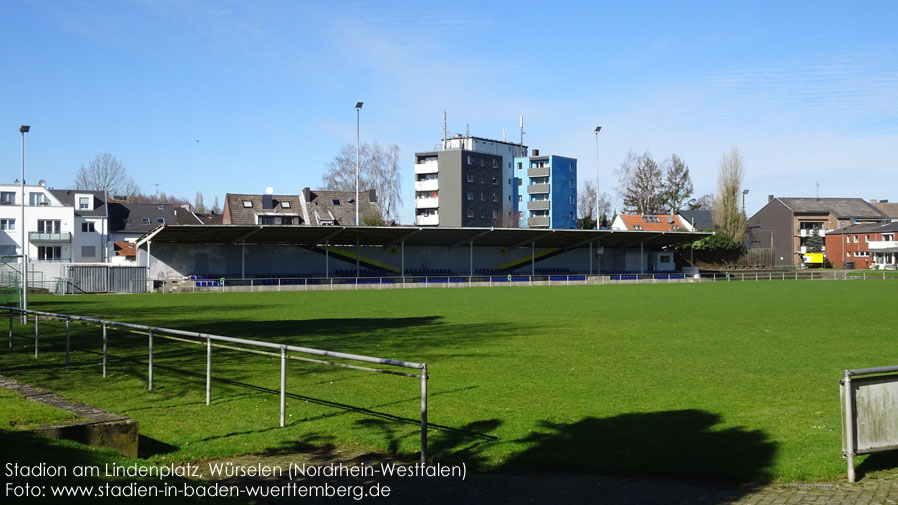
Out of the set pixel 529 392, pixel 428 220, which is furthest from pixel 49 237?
pixel 529 392

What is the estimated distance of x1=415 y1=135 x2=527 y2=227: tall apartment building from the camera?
10100 centimetres

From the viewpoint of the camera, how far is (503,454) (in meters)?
7.94

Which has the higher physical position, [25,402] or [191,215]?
[191,215]

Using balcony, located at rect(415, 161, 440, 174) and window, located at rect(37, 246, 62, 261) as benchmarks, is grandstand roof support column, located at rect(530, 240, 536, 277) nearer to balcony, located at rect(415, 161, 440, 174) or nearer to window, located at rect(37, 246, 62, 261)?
balcony, located at rect(415, 161, 440, 174)

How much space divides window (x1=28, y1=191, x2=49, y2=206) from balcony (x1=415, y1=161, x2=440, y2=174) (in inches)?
1768

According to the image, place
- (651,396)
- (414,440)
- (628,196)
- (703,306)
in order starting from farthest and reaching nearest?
(628,196) → (703,306) → (651,396) → (414,440)

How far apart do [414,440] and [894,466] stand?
4762 mm

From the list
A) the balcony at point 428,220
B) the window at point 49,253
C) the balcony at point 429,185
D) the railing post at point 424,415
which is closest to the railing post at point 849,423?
the railing post at point 424,415

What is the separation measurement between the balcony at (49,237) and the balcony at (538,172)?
5840 cm

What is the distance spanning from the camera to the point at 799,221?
4210 inches

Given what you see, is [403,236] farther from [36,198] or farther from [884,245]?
[884,245]

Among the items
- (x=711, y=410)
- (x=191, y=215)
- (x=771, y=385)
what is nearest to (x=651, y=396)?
(x=711, y=410)

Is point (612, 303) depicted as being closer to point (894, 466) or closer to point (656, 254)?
point (894, 466)

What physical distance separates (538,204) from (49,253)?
60393mm
